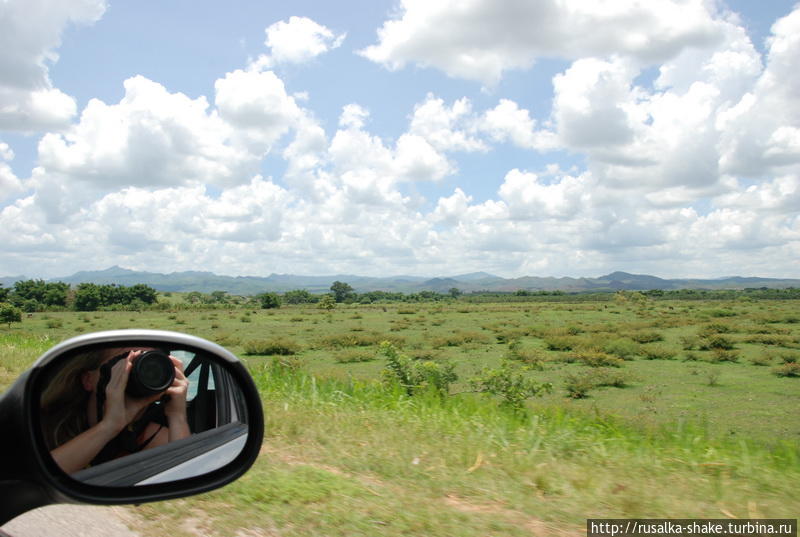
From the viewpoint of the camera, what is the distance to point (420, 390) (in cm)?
934

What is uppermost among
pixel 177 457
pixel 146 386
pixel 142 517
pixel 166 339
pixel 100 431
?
pixel 166 339

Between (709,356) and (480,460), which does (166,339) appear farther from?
(709,356)

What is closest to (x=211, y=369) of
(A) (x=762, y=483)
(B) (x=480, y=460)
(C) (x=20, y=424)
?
(C) (x=20, y=424)

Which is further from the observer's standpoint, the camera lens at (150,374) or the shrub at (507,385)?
the shrub at (507,385)

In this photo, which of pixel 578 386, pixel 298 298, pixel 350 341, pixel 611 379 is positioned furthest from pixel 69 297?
pixel 578 386

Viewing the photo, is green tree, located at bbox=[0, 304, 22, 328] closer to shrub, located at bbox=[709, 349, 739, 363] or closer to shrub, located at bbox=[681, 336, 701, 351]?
shrub, located at bbox=[681, 336, 701, 351]

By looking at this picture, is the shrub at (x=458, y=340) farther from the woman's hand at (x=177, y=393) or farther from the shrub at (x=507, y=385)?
the woman's hand at (x=177, y=393)

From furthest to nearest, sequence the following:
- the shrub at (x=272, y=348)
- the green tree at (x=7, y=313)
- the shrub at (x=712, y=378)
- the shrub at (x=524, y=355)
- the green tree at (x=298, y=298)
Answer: the green tree at (x=298, y=298) < the green tree at (x=7, y=313) < the shrub at (x=272, y=348) < the shrub at (x=524, y=355) < the shrub at (x=712, y=378)

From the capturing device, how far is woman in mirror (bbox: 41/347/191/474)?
4.89 feet

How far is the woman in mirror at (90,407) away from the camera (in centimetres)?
149

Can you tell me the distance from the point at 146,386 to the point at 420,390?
316 inches

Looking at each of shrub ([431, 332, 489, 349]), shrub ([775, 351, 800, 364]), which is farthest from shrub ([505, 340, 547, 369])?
shrub ([775, 351, 800, 364])

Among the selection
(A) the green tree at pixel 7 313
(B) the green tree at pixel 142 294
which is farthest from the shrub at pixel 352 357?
(B) the green tree at pixel 142 294

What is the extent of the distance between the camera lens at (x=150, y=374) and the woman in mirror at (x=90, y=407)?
1cm
